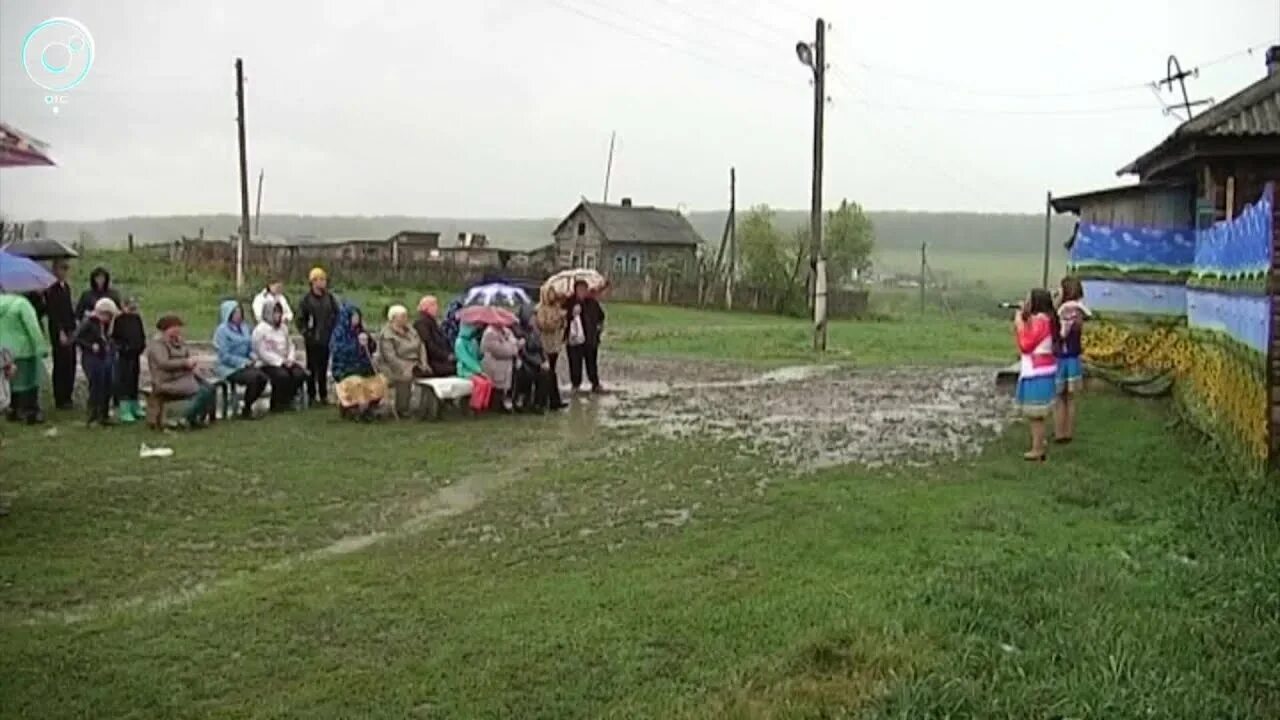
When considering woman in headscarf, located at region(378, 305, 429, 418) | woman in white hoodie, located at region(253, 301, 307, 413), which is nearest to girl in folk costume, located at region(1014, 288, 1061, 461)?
woman in headscarf, located at region(378, 305, 429, 418)

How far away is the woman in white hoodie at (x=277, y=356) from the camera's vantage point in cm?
1650

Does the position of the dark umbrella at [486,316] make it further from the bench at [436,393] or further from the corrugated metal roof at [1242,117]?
the corrugated metal roof at [1242,117]

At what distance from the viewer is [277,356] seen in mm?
16672

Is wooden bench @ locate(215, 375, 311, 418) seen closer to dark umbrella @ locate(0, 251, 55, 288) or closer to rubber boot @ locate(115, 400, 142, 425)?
rubber boot @ locate(115, 400, 142, 425)

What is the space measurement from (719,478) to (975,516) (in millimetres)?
2719

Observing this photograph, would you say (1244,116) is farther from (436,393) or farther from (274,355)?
(274,355)

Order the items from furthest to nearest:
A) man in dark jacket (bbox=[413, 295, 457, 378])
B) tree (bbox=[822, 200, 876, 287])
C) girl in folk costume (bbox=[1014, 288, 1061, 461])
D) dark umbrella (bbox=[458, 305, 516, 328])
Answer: tree (bbox=[822, 200, 876, 287])
man in dark jacket (bbox=[413, 295, 457, 378])
dark umbrella (bbox=[458, 305, 516, 328])
girl in folk costume (bbox=[1014, 288, 1061, 461])

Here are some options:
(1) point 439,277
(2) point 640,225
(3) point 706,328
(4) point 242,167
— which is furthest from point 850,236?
(4) point 242,167

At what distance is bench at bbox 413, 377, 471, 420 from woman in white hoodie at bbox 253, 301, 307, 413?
1.58 m

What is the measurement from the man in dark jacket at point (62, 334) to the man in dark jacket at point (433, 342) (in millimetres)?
4025

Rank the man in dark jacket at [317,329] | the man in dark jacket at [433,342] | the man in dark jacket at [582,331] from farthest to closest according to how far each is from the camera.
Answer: the man in dark jacket at [582,331] < the man in dark jacket at [317,329] < the man in dark jacket at [433,342]

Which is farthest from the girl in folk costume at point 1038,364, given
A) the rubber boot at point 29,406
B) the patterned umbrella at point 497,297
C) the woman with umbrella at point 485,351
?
the rubber boot at point 29,406

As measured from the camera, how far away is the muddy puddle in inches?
Answer: 570

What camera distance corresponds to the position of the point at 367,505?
35.7 feet
